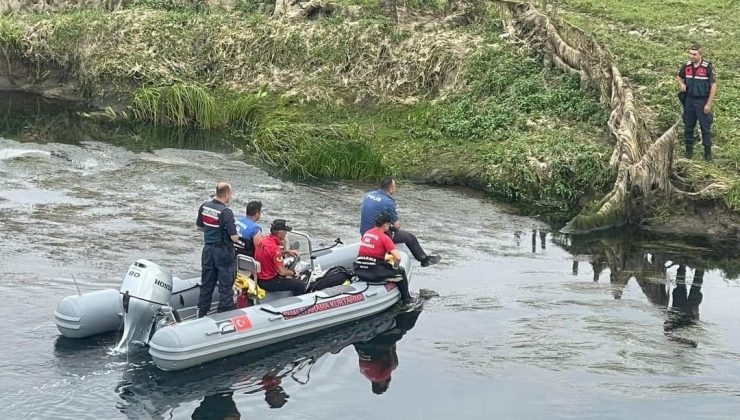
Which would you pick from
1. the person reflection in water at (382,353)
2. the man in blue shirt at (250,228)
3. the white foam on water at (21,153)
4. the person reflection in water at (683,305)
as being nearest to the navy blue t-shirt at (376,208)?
the person reflection in water at (382,353)

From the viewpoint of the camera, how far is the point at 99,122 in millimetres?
26438

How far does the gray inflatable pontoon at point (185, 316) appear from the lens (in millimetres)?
11953

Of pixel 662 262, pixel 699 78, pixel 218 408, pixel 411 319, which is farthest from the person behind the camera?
pixel 699 78

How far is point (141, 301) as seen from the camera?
1219 cm

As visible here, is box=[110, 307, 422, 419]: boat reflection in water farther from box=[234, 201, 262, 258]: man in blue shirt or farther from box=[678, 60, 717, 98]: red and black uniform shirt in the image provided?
box=[678, 60, 717, 98]: red and black uniform shirt

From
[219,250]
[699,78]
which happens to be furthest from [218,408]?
[699,78]

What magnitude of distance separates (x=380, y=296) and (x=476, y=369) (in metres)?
2.12

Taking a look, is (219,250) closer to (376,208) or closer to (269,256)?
(269,256)

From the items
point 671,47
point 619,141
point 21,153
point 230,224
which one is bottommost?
point 21,153

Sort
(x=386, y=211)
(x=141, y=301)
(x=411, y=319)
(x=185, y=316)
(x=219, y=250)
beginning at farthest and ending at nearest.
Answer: (x=386, y=211)
(x=411, y=319)
(x=185, y=316)
(x=219, y=250)
(x=141, y=301)

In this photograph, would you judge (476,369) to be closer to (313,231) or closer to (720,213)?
(313,231)

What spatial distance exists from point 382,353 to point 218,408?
2.57m

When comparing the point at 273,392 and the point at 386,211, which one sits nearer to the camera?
the point at 273,392

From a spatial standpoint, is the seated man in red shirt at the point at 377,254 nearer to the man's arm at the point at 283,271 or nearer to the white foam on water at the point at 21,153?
the man's arm at the point at 283,271
